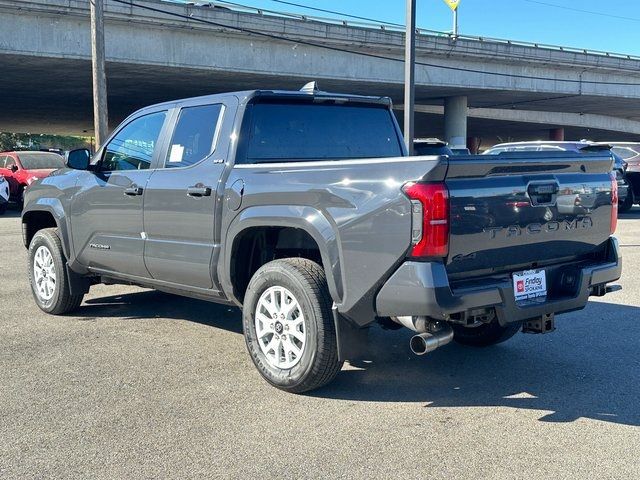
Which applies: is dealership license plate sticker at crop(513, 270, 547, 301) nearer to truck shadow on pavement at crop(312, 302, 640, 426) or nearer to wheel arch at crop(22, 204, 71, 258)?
truck shadow on pavement at crop(312, 302, 640, 426)

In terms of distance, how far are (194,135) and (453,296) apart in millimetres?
2559

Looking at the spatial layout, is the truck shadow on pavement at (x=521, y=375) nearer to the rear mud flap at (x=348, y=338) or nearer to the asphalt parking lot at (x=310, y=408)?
the asphalt parking lot at (x=310, y=408)

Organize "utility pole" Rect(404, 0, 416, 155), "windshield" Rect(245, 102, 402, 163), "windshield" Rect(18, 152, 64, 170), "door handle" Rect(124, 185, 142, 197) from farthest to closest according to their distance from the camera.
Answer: "windshield" Rect(18, 152, 64, 170), "utility pole" Rect(404, 0, 416, 155), "door handle" Rect(124, 185, 142, 197), "windshield" Rect(245, 102, 402, 163)

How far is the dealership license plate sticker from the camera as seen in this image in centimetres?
418

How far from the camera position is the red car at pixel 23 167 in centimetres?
1986

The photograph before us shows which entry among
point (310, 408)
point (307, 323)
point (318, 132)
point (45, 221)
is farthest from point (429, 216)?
point (45, 221)

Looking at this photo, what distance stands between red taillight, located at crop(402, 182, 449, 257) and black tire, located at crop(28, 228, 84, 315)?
403cm

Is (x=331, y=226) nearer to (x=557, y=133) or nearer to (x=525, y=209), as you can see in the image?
(x=525, y=209)

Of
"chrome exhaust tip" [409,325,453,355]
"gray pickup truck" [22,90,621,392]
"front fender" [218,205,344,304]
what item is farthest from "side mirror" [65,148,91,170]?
"chrome exhaust tip" [409,325,453,355]

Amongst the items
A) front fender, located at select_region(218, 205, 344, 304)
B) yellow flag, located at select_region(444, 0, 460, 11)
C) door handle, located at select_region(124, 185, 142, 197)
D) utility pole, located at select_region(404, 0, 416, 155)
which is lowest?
front fender, located at select_region(218, 205, 344, 304)

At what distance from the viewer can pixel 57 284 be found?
6.55m

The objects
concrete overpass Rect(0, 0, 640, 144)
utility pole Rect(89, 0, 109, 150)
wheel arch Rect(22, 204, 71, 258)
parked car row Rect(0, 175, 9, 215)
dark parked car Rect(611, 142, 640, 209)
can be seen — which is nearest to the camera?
wheel arch Rect(22, 204, 71, 258)

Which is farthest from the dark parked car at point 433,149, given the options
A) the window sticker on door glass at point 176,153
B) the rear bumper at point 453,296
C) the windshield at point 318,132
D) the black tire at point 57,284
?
the black tire at point 57,284

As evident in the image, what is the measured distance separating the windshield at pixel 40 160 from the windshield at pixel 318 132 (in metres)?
16.5
